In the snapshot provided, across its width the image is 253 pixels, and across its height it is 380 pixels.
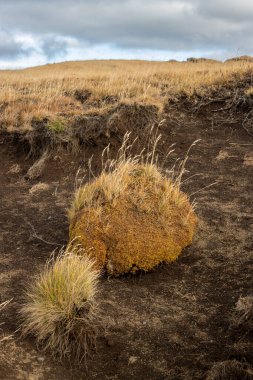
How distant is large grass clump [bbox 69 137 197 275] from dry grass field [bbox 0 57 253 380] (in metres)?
0.01

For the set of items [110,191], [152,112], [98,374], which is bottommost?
[98,374]

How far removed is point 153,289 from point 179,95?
6520 mm

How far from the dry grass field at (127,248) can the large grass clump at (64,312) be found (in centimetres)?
1

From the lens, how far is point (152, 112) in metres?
9.36

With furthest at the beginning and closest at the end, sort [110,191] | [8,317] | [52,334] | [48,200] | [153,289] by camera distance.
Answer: [48,200]
[110,191]
[153,289]
[8,317]
[52,334]

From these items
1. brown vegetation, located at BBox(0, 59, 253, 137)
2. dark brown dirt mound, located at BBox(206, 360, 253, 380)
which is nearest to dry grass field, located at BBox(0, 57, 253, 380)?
dark brown dirt mound, located at BBox(206, 360, 253, 380)

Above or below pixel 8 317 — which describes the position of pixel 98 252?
above

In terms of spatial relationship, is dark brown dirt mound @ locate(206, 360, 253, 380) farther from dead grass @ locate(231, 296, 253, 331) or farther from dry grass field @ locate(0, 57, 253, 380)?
dead grass @ locate(231, 296, 253, 331)

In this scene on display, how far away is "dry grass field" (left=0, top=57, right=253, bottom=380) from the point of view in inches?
153

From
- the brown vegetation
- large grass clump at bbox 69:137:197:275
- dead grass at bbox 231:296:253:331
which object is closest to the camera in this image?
dead grass at bbox 231:296:253:331

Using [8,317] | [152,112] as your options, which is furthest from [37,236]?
[152,112]

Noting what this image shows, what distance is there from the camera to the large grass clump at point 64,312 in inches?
156

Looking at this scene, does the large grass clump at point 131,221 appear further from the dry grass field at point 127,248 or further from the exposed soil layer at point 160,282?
the exposed soil layer at point 160,282

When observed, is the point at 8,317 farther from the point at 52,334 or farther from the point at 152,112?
the point at 152,112
